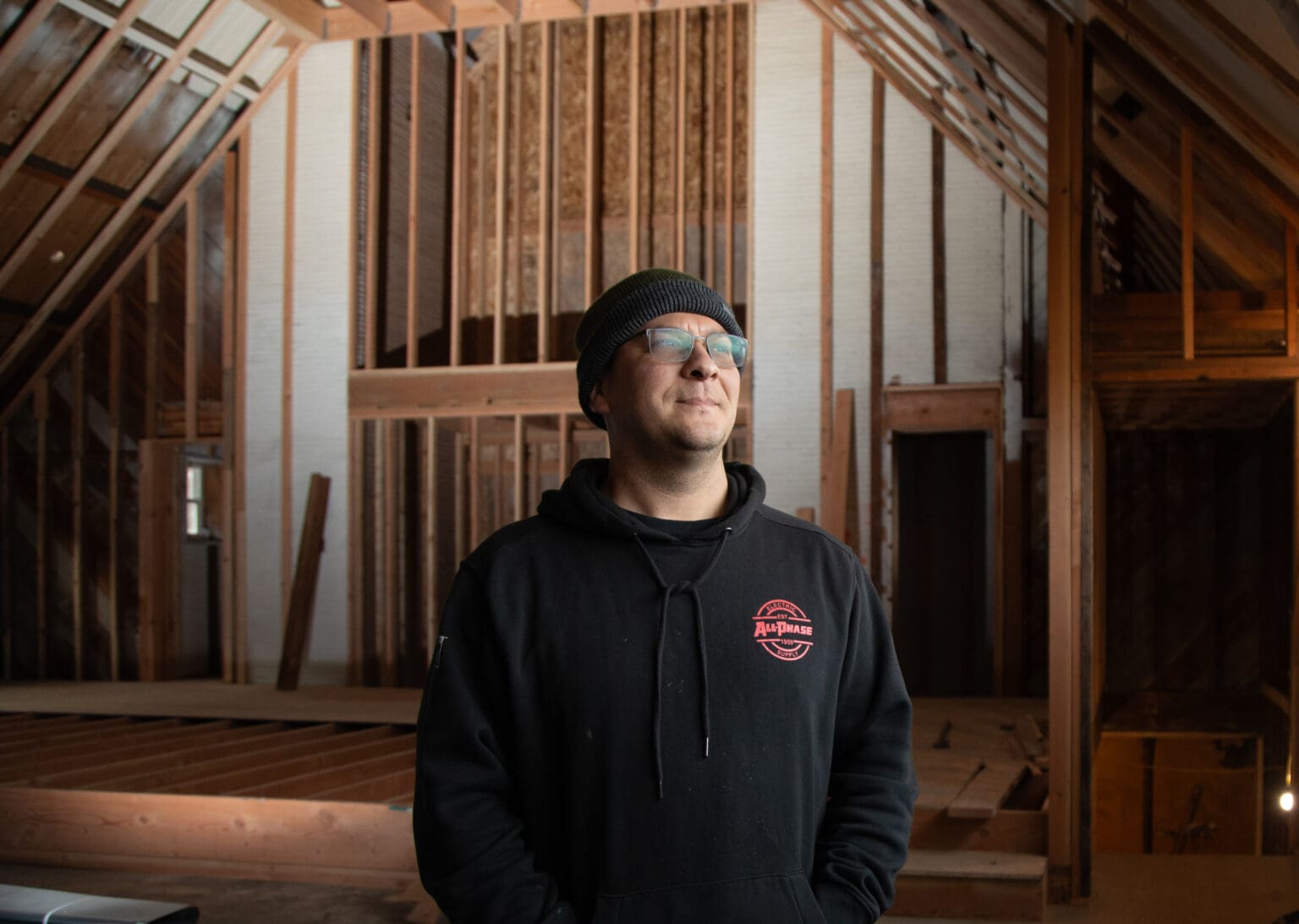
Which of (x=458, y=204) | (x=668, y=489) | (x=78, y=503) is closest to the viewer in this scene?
(x=668, y=489)

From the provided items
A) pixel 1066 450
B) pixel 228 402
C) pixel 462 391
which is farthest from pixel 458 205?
pixel 1066 450

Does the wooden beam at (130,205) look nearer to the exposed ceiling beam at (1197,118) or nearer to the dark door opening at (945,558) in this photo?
the dark door opening at (945,558)

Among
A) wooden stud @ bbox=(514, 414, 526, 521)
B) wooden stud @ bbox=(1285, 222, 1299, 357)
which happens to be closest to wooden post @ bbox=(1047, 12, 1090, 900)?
wooden stud @ bbox=(1285, 222, 1299, 357)

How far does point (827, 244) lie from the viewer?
313 inches

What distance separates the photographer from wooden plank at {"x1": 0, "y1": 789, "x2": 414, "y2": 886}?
466cm

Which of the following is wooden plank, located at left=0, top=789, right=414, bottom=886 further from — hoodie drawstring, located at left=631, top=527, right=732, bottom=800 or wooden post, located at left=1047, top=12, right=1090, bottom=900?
hoodie drawstring, located at left=631, top=527, right=732, bottom=800

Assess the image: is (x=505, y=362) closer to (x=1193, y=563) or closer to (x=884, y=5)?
(x=884, y=5)

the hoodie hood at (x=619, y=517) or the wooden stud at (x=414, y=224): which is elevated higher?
the wooden stud at (x=414, y=224)

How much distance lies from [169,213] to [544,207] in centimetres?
284

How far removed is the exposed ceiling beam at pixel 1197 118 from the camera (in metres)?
4.04

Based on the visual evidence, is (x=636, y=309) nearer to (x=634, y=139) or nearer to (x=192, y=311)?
(x=634, y=139)

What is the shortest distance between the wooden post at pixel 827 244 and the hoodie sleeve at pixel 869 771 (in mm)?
6165

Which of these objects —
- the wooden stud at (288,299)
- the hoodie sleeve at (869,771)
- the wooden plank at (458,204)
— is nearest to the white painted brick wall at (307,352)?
the wooden stud at (288,299)

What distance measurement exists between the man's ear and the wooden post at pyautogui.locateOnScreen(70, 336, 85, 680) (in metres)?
8.41
